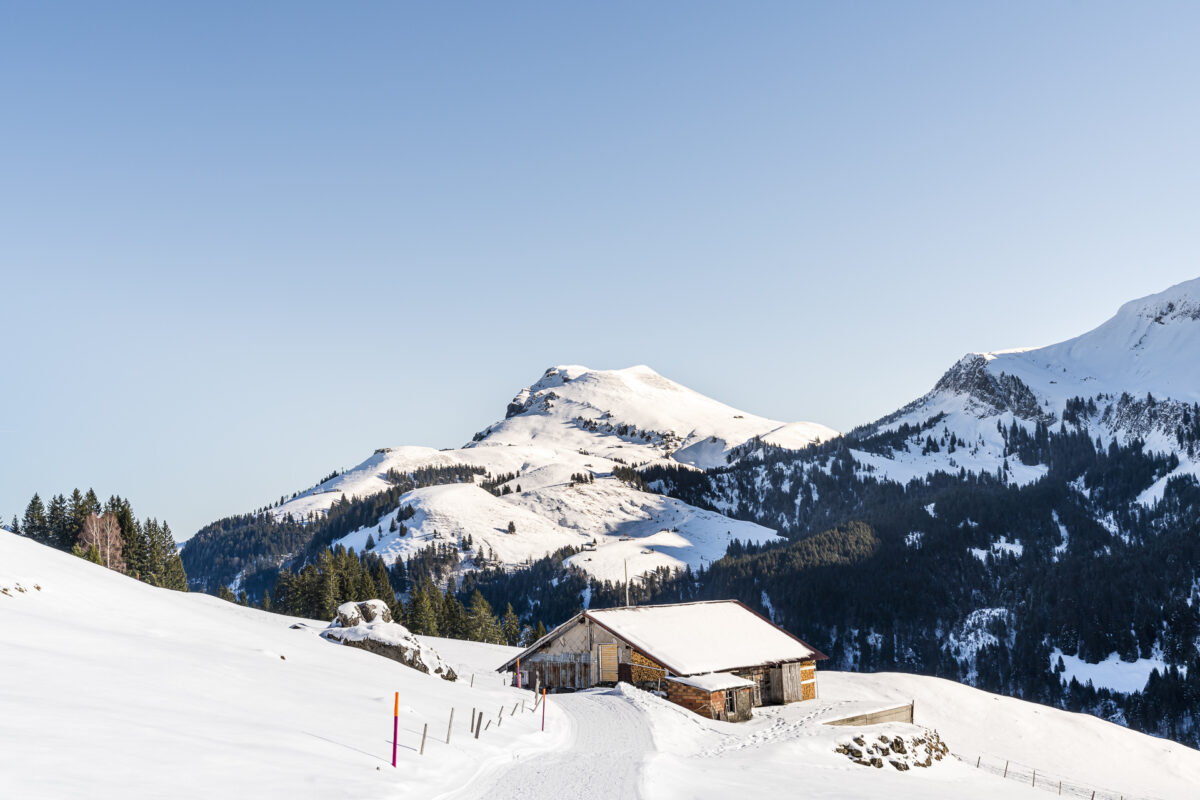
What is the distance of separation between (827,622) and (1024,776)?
484ft

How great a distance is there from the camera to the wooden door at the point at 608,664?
2128 inches

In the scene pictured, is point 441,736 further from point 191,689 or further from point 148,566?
point 148,566

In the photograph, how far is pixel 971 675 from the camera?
175m

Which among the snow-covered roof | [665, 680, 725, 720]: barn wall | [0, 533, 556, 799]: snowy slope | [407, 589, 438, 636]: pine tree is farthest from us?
[407, 589, 438, 636]: pine tree

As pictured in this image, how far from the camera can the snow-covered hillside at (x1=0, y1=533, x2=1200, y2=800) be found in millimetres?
17703

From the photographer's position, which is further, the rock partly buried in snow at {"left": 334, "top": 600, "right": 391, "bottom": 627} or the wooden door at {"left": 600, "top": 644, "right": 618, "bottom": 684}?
the rock partly buried in snow at {"left": 334, "top": 600, "right": 391, "bottom": 627}

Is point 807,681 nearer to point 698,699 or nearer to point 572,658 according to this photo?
point 698,699

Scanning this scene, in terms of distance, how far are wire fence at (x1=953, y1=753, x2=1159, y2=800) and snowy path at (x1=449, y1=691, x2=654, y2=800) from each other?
30.3 m

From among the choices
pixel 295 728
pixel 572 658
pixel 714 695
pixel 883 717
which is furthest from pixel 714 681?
pixel 295 728

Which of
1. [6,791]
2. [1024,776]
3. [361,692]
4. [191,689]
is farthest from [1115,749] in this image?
[6,791]

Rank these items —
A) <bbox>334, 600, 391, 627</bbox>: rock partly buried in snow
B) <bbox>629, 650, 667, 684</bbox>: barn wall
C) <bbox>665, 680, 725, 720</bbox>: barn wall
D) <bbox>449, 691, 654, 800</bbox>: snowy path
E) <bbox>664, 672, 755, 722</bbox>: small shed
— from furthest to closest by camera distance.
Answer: <bbox>334, 600, 391, 627</bbox>: rock partly buried in snow → <bbox>629, 650, 667, 684</bbox>: barn wall → <bbox>664, 672, 755, 722</bbox>: small shed → <bbox>665, 680, 725, 720</bbox>: barn wall → <bbox>449, 691, 654, 800</bbox>: snowy path

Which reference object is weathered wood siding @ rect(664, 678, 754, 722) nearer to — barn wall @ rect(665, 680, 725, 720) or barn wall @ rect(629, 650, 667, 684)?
barn wall @ rect(665, 680, 725, 720)

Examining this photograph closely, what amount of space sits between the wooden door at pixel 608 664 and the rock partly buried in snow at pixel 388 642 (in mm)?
11576

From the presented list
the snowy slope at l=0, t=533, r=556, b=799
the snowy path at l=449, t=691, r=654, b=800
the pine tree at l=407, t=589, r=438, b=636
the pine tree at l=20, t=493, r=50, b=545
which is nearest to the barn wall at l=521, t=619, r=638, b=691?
the snowy slope at l=0, t=533, r=556, b=799
